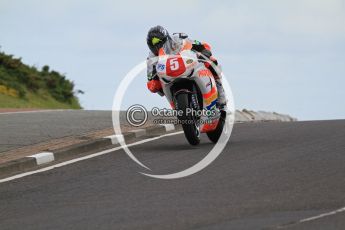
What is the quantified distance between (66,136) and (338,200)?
8.10 m

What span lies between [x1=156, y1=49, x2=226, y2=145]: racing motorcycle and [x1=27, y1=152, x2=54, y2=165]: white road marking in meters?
2.02

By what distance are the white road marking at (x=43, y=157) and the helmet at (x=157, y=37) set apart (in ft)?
7.75

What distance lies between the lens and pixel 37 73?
4088 centimetres

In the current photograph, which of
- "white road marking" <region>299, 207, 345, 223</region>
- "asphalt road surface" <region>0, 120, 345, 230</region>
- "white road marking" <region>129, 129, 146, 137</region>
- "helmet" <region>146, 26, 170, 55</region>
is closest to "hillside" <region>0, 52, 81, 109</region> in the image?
"white road marking" <region>129, 129, 146, 137</region>

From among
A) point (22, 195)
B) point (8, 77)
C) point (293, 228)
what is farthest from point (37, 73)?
point (293, 228)

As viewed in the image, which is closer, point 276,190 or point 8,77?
point 276,190

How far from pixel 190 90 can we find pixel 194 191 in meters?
4.57

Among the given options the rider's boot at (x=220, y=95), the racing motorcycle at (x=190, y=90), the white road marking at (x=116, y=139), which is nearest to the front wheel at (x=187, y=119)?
the racing motorcycle at (x=190, y=90)

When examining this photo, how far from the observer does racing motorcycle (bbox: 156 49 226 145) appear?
15.1m

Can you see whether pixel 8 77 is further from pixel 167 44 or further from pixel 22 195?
pixel 22 195

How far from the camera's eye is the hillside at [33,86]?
117 feet

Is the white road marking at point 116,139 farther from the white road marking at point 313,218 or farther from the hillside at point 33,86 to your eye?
the hillside at point 33,86

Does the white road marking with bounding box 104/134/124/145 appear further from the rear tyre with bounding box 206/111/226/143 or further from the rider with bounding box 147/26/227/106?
the rear tyre with bounding box 206/111/226/143

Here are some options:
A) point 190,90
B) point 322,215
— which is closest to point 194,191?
point 322,215
